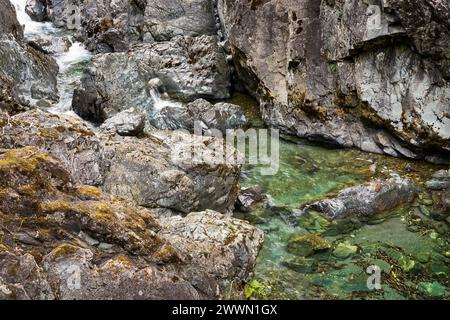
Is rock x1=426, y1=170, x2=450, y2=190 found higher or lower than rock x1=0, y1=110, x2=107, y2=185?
lower

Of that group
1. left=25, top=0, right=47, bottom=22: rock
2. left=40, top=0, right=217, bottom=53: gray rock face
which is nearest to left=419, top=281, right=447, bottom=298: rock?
left=40, top=0, right=217, bottom=53: gray rock face

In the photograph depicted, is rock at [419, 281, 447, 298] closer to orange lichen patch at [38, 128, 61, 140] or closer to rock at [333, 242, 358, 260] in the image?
rock at [333, 242, 358, 260]

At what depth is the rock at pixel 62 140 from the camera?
10.0m

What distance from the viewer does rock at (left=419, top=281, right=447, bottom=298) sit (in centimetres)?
930

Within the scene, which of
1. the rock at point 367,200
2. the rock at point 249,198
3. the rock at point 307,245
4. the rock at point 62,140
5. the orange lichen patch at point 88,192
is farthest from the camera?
the rock at point 249,198

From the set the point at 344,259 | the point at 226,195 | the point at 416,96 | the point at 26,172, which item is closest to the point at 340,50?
the point at 416,96

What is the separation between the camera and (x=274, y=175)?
51.3 ft

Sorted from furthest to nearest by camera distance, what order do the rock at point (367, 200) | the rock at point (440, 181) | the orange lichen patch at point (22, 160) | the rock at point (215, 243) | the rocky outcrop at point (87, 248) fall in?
the rock at point (440, 181)
the rock at point (367, 200)
the rock at point (215, 243)
the orange lichen patch at point (22, 160)
the rocky outcrop at point (87, 248)

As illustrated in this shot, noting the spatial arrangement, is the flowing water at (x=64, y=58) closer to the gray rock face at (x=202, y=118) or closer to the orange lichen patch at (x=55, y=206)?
the gray rock face at (x=202, y=118)

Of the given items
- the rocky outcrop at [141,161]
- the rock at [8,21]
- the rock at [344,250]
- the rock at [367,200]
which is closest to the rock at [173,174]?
the rocky outcrop at [141,161]

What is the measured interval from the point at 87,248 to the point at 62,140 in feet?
13.6

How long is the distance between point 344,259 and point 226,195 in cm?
406

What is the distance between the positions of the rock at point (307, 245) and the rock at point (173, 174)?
261 cm

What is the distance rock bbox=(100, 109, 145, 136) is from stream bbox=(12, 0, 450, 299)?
4.30 meters
